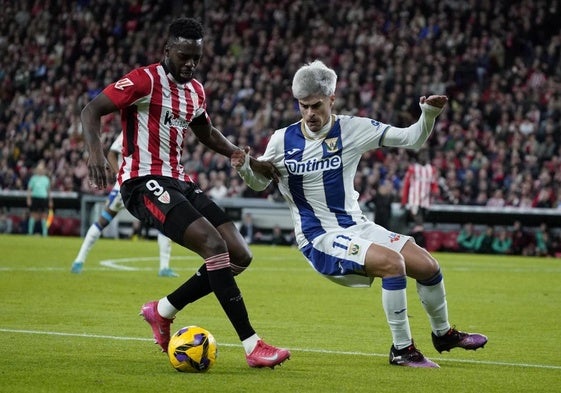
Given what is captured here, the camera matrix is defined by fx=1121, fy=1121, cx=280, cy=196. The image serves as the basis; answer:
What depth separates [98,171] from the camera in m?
7.58

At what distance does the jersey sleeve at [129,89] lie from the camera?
25.9 ft

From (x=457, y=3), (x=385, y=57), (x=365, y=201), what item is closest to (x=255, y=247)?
(x=365, y=201)

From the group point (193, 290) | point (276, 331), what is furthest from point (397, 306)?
point (276, 331)

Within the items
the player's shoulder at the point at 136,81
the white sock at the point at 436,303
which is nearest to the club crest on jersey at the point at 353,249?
the white sock at the point at 436,303

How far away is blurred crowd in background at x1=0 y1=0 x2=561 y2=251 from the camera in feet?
87.5

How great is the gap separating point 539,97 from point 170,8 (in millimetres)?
14969

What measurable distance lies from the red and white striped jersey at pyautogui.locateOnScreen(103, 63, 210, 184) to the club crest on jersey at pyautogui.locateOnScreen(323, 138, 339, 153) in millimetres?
1075

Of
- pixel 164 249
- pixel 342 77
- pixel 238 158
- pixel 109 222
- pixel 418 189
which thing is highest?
pixel 342 77

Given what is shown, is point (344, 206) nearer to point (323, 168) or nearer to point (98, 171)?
point (323, 168)

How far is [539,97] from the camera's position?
27562mm

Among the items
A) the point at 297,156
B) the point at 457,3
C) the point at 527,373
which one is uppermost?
the point at 457,3

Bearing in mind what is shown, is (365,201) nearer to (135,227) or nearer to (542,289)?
(135,227)

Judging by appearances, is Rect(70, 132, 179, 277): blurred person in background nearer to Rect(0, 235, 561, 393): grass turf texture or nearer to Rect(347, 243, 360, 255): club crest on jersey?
Rect(0, 235, 561, 393): grass turf texture

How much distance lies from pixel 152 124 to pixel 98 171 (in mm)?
738
